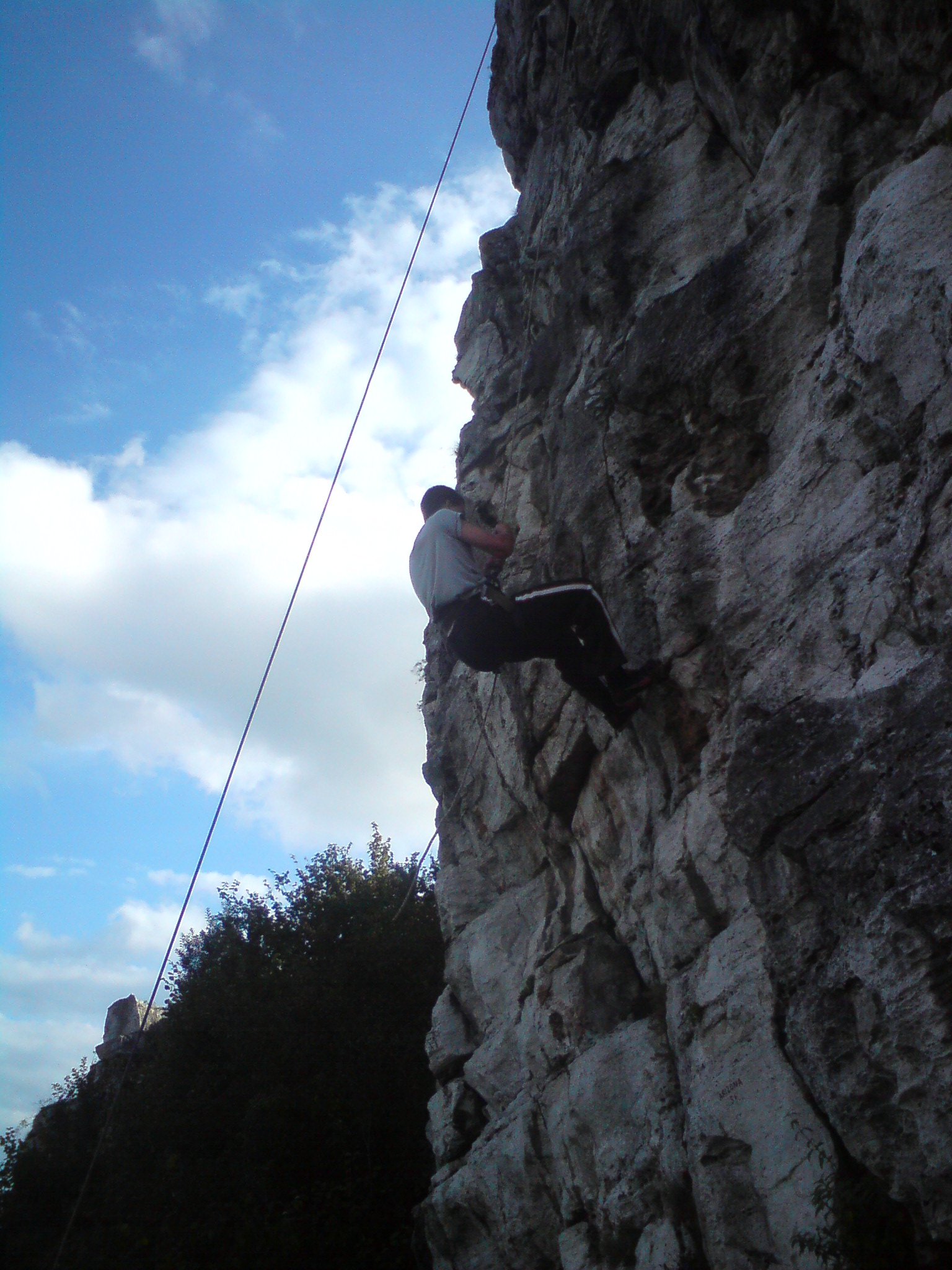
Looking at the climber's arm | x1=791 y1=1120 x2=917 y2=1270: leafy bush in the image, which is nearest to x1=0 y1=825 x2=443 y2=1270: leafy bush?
x1=791 y1=1120 x2=917 y2=1270: leafy bush

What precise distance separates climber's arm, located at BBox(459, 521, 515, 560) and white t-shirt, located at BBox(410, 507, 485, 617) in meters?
0.07

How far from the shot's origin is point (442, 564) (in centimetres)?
732

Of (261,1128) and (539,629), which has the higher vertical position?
(539,629)

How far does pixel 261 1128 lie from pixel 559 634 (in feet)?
31.3

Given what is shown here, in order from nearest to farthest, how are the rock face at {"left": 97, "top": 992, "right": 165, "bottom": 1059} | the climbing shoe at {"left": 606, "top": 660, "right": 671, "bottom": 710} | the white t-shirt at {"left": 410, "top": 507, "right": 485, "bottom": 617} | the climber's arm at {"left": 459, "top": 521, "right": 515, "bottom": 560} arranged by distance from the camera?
the climbing shoe at {"left": 606, "top": 660, "right": 671, "bottom": 710} → the white t-shirt at {"left": 410, "top": 507, "right": 485, "bottom": 617} → the climber's arm at {"left": 459, "top": 521, "right": 515, "bottom": 560} → the rock face at {"left": 97, "top": 992, "right": 165, "bottom": 1059}

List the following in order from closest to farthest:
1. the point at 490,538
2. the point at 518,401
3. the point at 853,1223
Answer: the point at 853,1223 < the point at 490,538 < the point at 518,401

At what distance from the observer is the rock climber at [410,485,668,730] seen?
22.3 ft

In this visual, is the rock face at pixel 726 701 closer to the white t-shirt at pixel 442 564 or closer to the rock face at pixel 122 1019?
the white t-shirt at pixel 442 564

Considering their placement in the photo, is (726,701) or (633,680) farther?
(633,680)

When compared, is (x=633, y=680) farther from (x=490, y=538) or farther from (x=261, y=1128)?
(x=261, y=1128)

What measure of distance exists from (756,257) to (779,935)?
4585 mm

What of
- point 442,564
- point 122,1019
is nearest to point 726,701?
point 442,564

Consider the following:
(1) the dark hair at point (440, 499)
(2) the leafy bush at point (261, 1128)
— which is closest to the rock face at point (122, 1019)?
(2) the leafy bush at point (261, 1128)

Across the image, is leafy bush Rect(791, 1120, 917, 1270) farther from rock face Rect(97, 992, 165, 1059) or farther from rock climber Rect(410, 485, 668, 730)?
rock face Rect(97, 992, 165, 1059)
